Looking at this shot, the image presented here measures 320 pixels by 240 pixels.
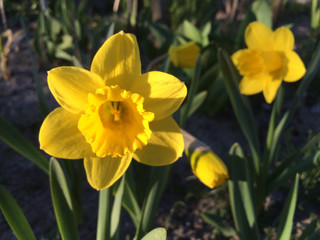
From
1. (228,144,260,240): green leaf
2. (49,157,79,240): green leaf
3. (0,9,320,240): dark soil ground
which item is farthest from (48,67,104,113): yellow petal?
(0,9,320,240): dark soil ground

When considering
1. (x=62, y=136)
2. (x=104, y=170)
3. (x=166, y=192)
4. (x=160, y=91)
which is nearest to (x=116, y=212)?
(x=104, y=170)

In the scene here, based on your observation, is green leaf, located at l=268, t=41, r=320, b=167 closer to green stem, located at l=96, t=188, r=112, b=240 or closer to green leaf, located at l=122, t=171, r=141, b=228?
green leaf, located at l=122, t=171, r=141, b=228

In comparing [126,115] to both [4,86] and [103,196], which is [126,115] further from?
[4,86]

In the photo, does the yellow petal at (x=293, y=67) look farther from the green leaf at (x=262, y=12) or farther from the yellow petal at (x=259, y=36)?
the green leaf at (x=262, y=12)

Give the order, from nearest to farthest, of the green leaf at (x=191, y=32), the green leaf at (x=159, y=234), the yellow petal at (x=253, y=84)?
the green leaf at (x=159, y=234), the yellow petal at (x=253, y=84), the green leaf at (x=191, y=32)

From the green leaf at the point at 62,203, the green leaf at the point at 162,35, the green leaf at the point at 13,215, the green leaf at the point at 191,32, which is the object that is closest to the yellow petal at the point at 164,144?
the green leaf at the point at 62,203

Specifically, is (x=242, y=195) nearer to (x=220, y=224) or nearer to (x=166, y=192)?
(x=220, y=224)
